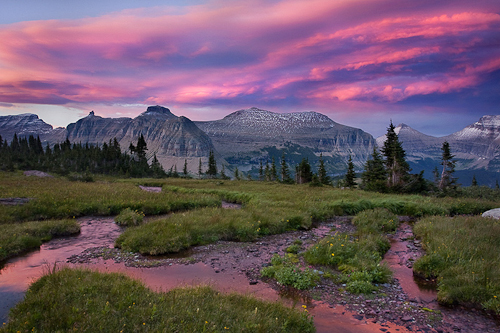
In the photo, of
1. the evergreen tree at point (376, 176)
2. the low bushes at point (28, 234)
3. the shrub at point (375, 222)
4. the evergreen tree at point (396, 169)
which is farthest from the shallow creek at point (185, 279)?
the evergreen tree at point (396, 169)

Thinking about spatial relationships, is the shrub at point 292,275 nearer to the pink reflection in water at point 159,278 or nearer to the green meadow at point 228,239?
the green meadow at point 228,239

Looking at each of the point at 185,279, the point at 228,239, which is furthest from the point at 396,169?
the point at 185,279

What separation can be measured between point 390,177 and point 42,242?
52836 millimetres

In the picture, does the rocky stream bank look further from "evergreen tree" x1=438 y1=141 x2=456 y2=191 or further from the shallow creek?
"evergreen tree" x1=438 y1=141 x2=456 y2=191

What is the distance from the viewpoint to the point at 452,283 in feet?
33.6

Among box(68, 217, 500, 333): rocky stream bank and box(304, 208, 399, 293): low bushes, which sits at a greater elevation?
box(304, 208, 399, 293): low bushes

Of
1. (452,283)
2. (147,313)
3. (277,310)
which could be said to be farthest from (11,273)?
(452,283)

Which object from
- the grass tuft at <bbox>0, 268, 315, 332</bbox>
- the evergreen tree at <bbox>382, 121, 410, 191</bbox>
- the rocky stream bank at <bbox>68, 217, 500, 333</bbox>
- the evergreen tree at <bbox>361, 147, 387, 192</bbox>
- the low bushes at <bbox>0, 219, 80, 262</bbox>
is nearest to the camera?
the grass tuft at <bbox>0, 268, 315, 332</bbox>

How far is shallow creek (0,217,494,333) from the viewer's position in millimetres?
8555

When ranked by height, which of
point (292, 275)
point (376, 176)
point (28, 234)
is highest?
point (376, 176)

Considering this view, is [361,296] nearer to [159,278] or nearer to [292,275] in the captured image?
[292,275]

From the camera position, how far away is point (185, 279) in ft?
37.1

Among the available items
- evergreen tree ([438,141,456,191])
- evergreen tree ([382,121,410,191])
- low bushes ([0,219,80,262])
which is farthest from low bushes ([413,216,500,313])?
evergreen tree ([438,141,456,191])

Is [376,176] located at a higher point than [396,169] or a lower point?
lower
